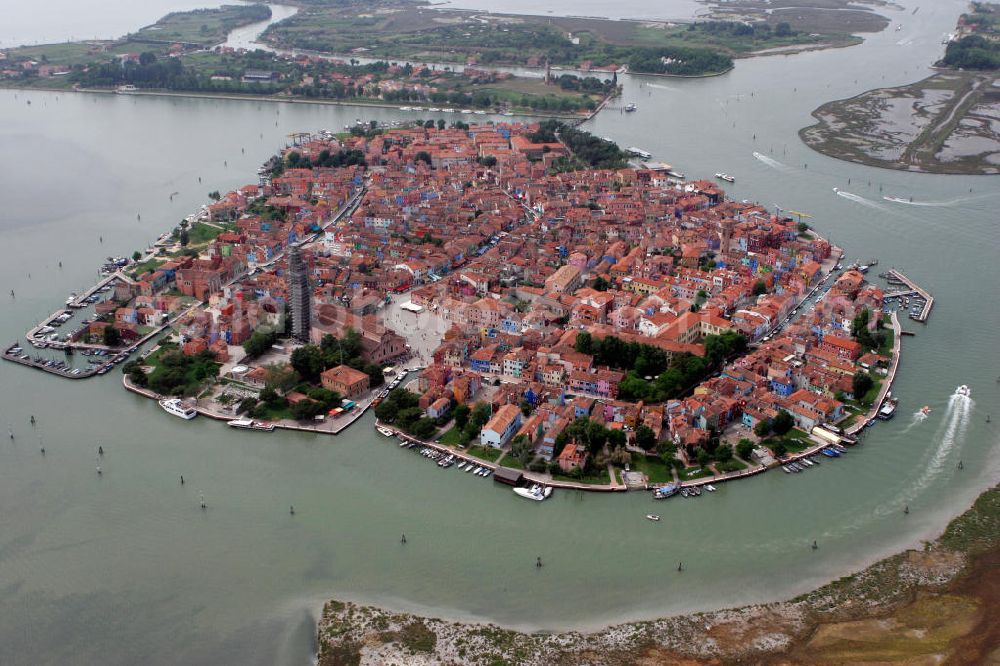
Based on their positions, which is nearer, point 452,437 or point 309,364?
point 452,437

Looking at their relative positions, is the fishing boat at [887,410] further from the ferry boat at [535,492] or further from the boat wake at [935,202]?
the boat wake at [935,202]

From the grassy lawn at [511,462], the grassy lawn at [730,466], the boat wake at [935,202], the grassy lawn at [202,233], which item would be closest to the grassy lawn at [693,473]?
the grassy lawn at [730,466]

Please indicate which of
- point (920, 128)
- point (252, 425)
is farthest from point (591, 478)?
point (920, 128)

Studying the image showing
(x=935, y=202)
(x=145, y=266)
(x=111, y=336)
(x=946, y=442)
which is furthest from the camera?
(x=935, y=202)

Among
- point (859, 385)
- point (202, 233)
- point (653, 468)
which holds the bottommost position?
point (653, 468)

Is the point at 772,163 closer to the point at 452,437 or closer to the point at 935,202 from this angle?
the point at 935,202

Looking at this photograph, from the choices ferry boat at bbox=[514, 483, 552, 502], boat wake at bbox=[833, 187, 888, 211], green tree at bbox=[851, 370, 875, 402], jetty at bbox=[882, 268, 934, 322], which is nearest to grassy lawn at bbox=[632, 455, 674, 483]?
ferry boat at bbox=[514, 483, 552, 502]

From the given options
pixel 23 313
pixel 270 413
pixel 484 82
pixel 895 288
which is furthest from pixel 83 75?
pixel 895 288
